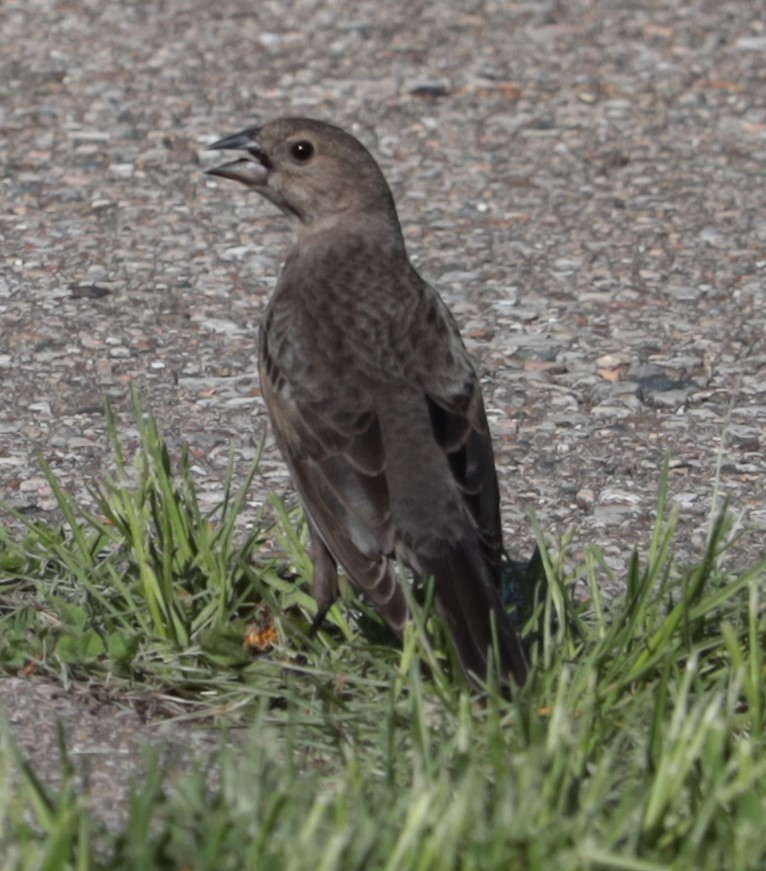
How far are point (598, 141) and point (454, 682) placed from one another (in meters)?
4.92

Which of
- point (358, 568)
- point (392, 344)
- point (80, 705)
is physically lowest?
point (80, 705)

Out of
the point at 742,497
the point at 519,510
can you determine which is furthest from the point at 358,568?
the point at 742,497

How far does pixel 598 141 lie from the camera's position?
889 centimetres

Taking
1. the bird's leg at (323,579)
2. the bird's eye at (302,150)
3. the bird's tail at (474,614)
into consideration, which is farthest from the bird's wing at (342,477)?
the bird's eye at (302,150)

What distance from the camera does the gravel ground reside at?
20.4 ft

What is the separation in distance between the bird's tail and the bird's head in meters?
1.53

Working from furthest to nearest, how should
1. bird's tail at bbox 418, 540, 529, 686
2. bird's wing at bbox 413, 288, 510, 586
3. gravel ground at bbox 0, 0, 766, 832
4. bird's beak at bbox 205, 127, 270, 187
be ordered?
gravel ground at bbox 0, 0, 766, 832 < bird's beak at bbox 205, 127, 270, 187 < bird's wing at bbox 413, 288, 510, 586 < bird's tail at bbox 418, 540, 529, 686

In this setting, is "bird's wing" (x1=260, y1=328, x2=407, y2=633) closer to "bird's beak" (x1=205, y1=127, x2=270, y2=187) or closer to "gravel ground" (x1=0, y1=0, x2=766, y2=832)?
"gravel ground" (x1=0, y1=0, x2=766, y2=832)

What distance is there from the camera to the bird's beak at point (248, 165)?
19.7ft

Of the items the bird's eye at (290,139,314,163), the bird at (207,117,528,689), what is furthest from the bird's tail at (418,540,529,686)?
the bird's eye at (290,139,314,163)

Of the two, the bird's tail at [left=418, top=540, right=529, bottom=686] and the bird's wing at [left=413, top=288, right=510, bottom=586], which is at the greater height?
the bird's wing at [left=413, top=288, right=510, bottom=586]

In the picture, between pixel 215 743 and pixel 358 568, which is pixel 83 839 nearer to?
pixel 215 743

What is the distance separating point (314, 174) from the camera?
591cm

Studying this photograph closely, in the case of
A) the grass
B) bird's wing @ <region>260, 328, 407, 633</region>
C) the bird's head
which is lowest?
the grass
